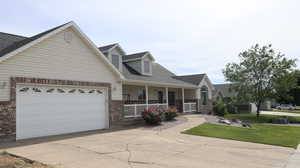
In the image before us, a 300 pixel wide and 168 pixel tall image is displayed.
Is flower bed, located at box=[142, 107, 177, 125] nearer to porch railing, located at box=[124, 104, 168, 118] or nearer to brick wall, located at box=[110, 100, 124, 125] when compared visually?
porch railing, located at box=[124, 104, 168, 118]

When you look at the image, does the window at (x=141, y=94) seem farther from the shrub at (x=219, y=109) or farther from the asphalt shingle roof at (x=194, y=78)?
the shrub at (x=219, y=109)

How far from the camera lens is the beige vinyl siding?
984cm

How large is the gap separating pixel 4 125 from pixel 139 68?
11.7 meters

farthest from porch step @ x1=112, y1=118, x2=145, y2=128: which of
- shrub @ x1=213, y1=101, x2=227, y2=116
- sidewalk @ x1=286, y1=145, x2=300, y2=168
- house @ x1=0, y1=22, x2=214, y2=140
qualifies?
shrub @ x1=213, y1=101, x2=227, y2=116

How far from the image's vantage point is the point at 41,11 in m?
11.2

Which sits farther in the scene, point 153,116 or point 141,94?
point 141,94

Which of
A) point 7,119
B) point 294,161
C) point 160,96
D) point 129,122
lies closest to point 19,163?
point 7,119

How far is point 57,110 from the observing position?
11.3 meters

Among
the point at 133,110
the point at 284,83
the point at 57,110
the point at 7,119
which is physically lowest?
the point at 133,110

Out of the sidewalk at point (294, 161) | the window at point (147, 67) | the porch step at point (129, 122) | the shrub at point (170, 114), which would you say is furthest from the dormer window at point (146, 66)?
the sidewalk at point (294, 161)

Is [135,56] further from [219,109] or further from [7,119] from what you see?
[7,119]

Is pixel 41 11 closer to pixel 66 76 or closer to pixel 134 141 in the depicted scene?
pixel 66 76

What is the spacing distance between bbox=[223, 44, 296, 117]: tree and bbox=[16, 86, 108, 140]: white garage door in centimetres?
1909

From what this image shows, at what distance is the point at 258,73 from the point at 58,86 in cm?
2255
